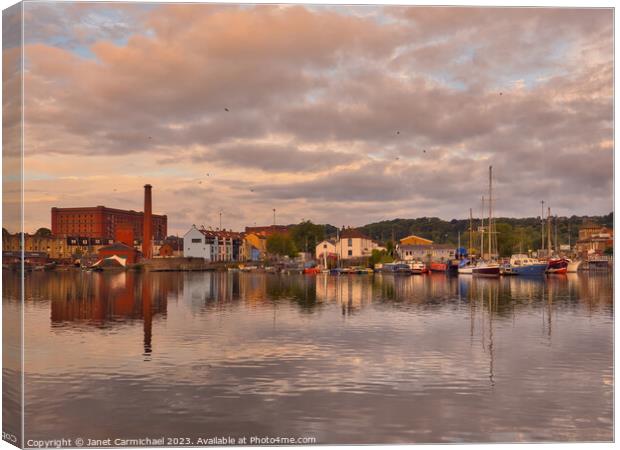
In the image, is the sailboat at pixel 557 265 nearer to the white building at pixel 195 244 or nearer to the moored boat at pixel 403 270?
the moored boat at pixel 403 270

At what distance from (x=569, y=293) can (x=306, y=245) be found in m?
73.5

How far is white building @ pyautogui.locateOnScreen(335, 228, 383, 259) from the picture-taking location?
114438 millimetres

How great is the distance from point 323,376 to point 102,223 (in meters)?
90.8

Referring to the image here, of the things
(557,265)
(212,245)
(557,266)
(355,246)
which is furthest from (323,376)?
(212,245)

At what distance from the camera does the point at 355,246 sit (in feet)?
379

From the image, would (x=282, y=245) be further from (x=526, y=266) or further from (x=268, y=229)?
(x=526, y=266)

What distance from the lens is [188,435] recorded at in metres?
12.7

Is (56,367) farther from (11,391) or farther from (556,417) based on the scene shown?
(556,417)

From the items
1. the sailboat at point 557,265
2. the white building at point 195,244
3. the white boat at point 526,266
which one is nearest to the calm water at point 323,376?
the white boat at point 526,266

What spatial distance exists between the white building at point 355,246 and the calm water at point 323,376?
81036 millimetres

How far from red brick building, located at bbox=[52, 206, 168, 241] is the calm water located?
57.5 meters

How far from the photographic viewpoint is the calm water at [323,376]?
13.2m

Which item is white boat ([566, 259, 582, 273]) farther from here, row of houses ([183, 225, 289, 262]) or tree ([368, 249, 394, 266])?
row of houses ([183, 225, 289, 262])

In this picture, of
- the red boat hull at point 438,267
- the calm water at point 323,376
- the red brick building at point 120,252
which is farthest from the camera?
the red brick building at point 120,252
